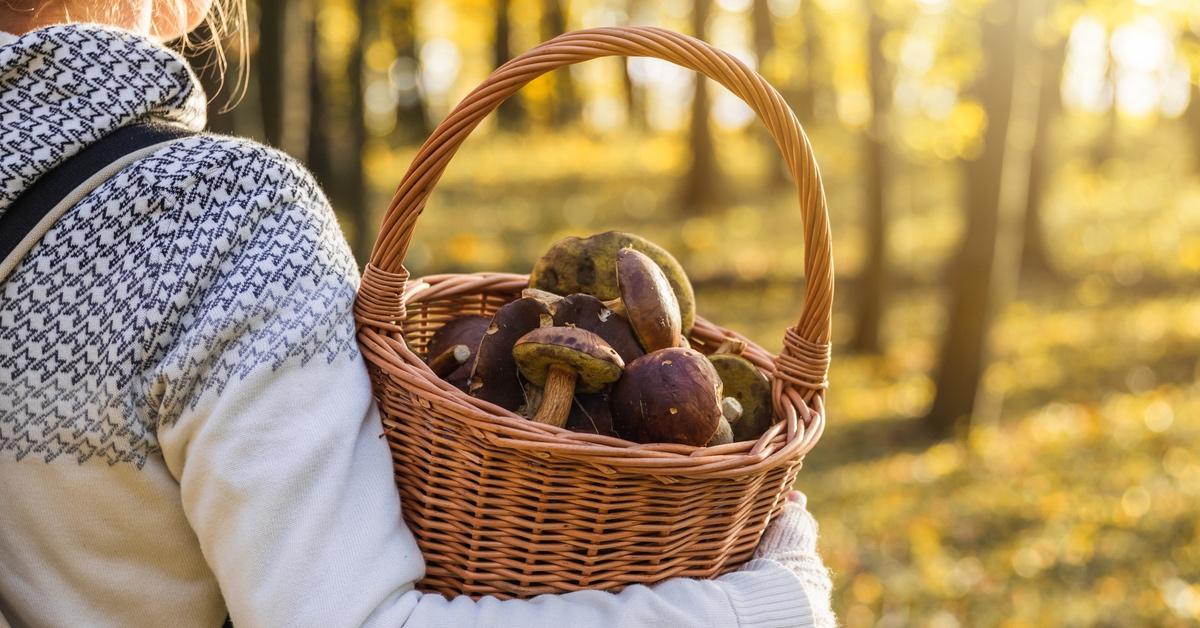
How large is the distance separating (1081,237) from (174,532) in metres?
13.9

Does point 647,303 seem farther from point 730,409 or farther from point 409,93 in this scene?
point 409,93

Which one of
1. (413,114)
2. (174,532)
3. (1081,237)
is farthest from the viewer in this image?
(413,114)

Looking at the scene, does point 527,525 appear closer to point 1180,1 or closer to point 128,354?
point 128,354

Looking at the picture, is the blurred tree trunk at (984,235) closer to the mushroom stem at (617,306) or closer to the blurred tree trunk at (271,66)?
the blurred tree trunk at (271,66)

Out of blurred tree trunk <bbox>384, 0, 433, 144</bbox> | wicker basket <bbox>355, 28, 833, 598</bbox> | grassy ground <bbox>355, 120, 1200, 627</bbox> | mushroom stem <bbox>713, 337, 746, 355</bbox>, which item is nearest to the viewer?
wicker basket <bbox>355, 28, 833, 598</bbox>

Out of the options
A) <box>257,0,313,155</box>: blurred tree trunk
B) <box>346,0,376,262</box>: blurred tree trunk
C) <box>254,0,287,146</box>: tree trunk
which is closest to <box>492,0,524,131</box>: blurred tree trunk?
<box>346,0,376,262</box>: blurred tree trunk

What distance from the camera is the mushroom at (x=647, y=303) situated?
63.0 inches

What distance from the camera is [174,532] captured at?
130cm

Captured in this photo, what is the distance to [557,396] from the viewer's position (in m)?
1.50

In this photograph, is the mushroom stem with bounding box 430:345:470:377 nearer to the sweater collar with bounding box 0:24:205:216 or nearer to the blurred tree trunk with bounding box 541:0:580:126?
the sweater collar with bounding box 0:24:205:216

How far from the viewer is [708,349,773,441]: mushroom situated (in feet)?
5.54

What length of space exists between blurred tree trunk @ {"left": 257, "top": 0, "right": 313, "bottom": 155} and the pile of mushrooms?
466 centimetres

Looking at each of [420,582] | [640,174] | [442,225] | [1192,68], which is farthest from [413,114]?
[420,582]

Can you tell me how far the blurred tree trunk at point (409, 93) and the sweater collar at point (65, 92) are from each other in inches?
696
